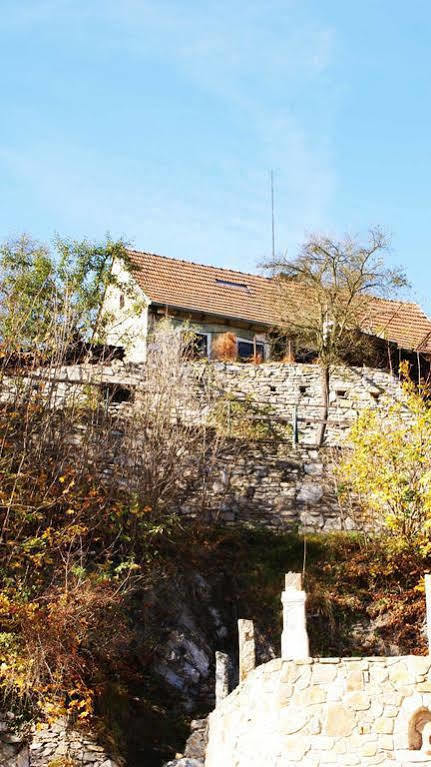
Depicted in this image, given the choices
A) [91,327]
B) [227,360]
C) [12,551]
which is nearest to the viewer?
[12,551]

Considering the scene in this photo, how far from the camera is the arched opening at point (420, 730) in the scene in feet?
38.3

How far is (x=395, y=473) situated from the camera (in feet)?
63.4

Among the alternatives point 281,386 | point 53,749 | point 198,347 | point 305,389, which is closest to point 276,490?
point 281,386

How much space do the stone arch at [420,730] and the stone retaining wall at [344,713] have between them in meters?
0.01

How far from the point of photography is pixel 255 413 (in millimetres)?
24156

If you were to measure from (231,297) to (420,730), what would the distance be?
63.2 feet

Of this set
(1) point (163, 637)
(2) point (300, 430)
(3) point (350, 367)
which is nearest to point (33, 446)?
(1) point (163, 637)

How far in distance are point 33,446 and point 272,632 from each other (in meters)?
5.55

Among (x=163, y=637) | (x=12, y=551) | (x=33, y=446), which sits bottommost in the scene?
(x=163, y=637)

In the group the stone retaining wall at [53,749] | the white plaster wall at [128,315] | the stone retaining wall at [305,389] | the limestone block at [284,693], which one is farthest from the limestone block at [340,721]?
the white plaster wall at [128,315]

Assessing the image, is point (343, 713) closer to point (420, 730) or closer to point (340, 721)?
point (340, 721)

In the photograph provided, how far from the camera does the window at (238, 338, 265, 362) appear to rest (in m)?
28.0

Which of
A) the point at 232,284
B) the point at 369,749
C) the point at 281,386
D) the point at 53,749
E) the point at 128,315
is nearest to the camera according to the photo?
the point at 369,749

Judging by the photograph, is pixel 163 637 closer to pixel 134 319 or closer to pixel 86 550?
pixel 86 550
